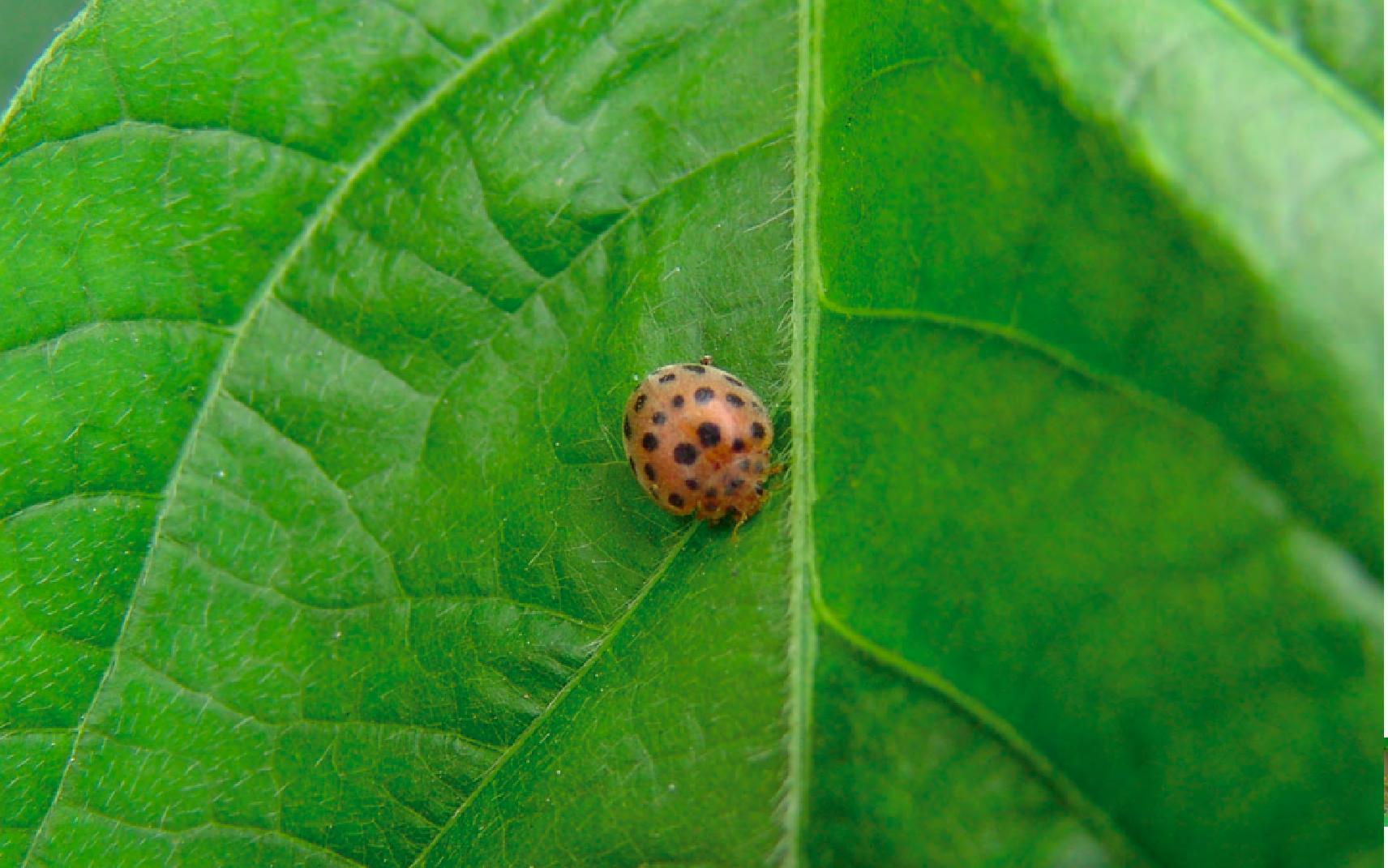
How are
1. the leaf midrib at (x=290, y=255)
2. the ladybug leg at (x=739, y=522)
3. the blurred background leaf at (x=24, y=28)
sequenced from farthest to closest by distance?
the blurred background leaf at (x=24, y=28)
the leaf midrib at (x=290, y=255)
the ladybug leg at (x=739, y=522)

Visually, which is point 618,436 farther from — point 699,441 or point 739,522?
point 739,522

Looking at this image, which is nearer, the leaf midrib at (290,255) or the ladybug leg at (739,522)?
the ladybug leg at (739,522)

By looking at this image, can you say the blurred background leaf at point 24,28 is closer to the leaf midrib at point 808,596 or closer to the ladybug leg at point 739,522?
the leaf midrib at point 808,596

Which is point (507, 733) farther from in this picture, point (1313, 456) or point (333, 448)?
point (1313, 456)

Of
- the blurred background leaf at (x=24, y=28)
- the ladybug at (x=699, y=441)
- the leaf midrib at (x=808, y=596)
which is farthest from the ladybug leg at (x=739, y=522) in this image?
the blurred background leaf at (x=24, y=28)

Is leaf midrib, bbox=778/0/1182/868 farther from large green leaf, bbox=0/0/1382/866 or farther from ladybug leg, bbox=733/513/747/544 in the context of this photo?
ladybug leg, bbox=733/513/747/544

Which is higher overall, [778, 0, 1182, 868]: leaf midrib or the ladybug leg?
[778, 0, 1182, 868]: leaf midrib

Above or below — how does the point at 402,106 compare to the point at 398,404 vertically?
above

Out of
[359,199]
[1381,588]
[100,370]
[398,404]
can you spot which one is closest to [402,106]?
[359,199]

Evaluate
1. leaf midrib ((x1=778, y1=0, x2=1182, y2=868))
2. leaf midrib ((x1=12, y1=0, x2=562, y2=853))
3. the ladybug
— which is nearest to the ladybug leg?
the ladybug
